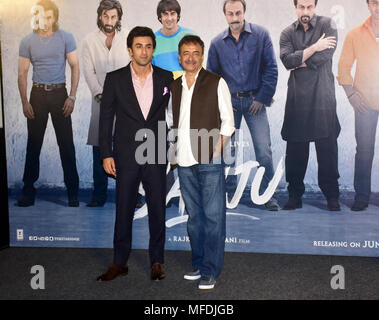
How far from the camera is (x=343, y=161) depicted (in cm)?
431

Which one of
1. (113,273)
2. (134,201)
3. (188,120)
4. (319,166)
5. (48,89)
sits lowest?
(113,273)

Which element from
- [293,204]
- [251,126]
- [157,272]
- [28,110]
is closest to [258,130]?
[251,126]

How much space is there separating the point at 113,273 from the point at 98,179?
1.17 metres

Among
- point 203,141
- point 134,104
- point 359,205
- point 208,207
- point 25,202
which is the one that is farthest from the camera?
point 25,202

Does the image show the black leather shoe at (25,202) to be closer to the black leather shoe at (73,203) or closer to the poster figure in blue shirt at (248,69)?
the black leather shoe at (73,203)

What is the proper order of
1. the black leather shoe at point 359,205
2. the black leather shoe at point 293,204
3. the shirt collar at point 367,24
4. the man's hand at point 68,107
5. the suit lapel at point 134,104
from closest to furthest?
1. the suit lapel at point 134,104
2. the shirt collar at point 367,24
3. the black leather shoe at point 359,205
4. the black leather shoe at point 293,204
5. the man's hand at point 68,107

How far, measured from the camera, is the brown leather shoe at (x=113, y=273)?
12.0 feet

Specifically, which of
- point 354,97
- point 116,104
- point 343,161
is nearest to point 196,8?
point 116,104

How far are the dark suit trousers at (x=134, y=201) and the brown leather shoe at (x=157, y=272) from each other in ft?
0.15

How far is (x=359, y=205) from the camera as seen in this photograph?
4.29 m

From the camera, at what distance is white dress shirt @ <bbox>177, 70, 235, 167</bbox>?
11.2ft

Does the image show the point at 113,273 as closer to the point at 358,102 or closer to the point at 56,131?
the point at 56,131

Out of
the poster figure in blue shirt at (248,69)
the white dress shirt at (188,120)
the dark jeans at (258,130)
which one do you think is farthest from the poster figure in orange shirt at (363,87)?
the white dress shirt at (188,120)

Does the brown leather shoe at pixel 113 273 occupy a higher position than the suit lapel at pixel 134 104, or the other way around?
the suit lapel at pixel 134 104
